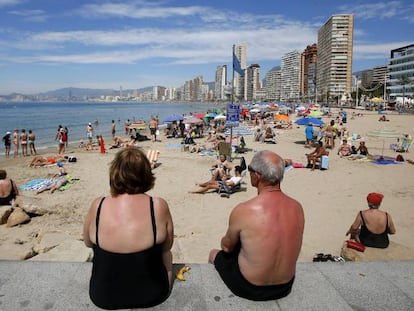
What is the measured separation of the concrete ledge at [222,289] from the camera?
226cm

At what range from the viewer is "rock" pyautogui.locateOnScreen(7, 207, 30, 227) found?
6.60m

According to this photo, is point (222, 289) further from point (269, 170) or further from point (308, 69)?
point (308, 69)

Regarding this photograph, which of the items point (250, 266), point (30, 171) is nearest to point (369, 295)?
point (250, 266)

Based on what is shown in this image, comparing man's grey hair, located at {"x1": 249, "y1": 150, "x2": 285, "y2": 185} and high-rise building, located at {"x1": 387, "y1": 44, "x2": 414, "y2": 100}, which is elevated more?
high-rise building, located at {"x1": 387, "y1": 44, "x2": 414, "y2": 100}

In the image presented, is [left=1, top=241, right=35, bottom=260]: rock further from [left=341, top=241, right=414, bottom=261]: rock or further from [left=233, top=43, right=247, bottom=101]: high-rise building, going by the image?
[left=233, top=43, right=247, bottom=101]: high-rise building

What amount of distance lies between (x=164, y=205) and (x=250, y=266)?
2.33 ft

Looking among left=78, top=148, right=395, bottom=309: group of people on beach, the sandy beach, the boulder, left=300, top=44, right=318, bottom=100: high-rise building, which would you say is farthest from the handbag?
left=300, top=44, right=318, bottom=100: high-rise building

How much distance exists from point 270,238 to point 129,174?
38.7 inches

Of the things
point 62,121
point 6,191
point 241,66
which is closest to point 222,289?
point 6,191

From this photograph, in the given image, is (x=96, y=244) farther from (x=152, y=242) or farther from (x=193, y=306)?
(x=193, y=306)

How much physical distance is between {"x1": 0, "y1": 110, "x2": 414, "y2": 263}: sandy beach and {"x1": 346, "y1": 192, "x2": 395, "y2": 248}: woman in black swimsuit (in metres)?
0.99

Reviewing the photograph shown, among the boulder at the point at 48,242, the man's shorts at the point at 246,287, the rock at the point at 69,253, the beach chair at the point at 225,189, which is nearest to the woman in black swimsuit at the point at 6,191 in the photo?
the boulder at the point at 48,242

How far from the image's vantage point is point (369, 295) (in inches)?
95.1

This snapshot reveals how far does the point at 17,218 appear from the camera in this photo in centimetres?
667
